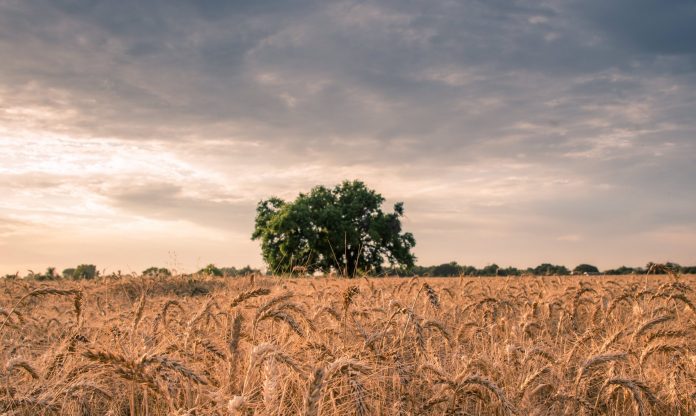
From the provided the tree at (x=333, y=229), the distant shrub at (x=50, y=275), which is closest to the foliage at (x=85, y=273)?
the distant shrub at (x=50, y=275)

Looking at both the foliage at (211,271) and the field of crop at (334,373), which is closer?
the field of crop at (334,373)

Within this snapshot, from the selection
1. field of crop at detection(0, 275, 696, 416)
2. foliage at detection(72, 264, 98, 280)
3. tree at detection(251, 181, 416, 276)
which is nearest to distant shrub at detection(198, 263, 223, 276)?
foliage at detection(72, 264, 98, 280)

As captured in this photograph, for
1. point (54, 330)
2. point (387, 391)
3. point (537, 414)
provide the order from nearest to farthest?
point (537, 414)
point (387, 391)
point (54, 330)

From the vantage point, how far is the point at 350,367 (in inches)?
118

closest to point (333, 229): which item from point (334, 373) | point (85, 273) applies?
point (85, 273)

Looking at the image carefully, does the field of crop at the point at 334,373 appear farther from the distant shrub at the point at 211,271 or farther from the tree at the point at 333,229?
the tree at the point at 333,229

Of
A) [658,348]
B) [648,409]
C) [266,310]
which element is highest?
[266,310]

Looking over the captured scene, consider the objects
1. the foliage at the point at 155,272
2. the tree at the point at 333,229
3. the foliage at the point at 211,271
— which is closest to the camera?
the foliage at the point at 155,272

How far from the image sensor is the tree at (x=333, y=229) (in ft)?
160

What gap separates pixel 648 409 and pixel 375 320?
2.96 m

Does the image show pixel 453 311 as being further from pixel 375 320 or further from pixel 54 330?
pixel 54 330

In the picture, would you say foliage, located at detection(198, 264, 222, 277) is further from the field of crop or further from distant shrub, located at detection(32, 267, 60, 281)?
the field of crop

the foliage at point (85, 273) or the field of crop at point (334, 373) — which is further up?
the foliage at point (85, 273)

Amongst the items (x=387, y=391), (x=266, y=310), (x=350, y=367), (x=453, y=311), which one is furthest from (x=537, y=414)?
(x=453, y=311)
